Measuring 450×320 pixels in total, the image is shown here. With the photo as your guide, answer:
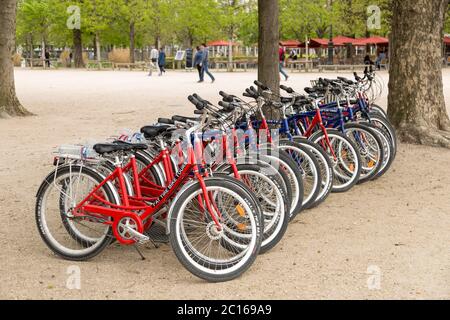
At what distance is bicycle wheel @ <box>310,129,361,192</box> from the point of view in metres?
7.08

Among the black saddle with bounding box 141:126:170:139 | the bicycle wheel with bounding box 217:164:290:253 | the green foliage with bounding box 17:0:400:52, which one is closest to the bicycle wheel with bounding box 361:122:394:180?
the bicycle wheel with bounding box 217:164:290:253

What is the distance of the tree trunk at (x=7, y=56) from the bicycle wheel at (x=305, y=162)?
10.2 meters

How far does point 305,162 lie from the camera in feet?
20.7

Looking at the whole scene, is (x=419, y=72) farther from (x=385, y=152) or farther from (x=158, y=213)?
(x=158, y=213)

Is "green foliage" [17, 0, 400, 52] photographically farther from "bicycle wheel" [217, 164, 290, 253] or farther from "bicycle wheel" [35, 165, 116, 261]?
"bicycle wheel" [35, 165, 116, 261]

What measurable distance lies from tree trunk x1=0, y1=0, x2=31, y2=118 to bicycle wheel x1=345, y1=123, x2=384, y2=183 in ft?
31.5

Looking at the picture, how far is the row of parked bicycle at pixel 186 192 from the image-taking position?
4.69m

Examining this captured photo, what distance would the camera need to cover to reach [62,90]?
2461cm

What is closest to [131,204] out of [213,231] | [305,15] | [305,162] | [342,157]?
[213,231]

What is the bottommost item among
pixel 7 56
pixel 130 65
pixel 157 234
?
pixel 130 65

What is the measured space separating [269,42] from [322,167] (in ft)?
10.3
